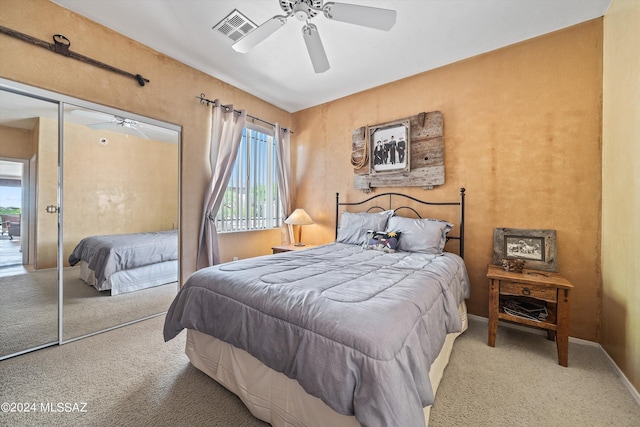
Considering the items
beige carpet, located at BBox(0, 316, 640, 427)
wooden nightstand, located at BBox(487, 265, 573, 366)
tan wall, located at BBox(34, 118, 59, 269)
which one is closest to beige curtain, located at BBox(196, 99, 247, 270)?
beige carpet, located at BBox(0, 316, 640, 427)

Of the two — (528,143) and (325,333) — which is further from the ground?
(528,143)

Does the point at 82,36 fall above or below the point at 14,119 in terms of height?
above

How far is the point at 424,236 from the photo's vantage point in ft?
8.66

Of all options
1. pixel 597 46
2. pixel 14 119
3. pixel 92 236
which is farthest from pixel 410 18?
pixel 92 236

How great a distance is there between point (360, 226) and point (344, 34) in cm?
206

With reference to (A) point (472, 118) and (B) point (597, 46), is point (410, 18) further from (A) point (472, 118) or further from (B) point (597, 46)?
(B) point (597, 46)

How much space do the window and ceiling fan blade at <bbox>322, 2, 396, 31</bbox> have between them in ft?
7.57

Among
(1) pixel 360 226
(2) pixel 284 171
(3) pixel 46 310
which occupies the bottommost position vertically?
(3) pixel 46 310

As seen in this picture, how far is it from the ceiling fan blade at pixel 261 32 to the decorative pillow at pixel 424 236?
7.25 ft

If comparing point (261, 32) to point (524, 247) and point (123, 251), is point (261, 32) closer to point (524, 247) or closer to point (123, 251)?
point (123, 251)

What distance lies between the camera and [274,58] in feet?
9.41

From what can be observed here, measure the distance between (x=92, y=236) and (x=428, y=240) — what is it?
3.30 m

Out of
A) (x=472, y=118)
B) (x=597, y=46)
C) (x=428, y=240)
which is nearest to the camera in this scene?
(x=597, y=46)

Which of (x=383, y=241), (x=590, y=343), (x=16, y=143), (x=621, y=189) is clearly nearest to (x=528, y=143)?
(x=621, y=189)
